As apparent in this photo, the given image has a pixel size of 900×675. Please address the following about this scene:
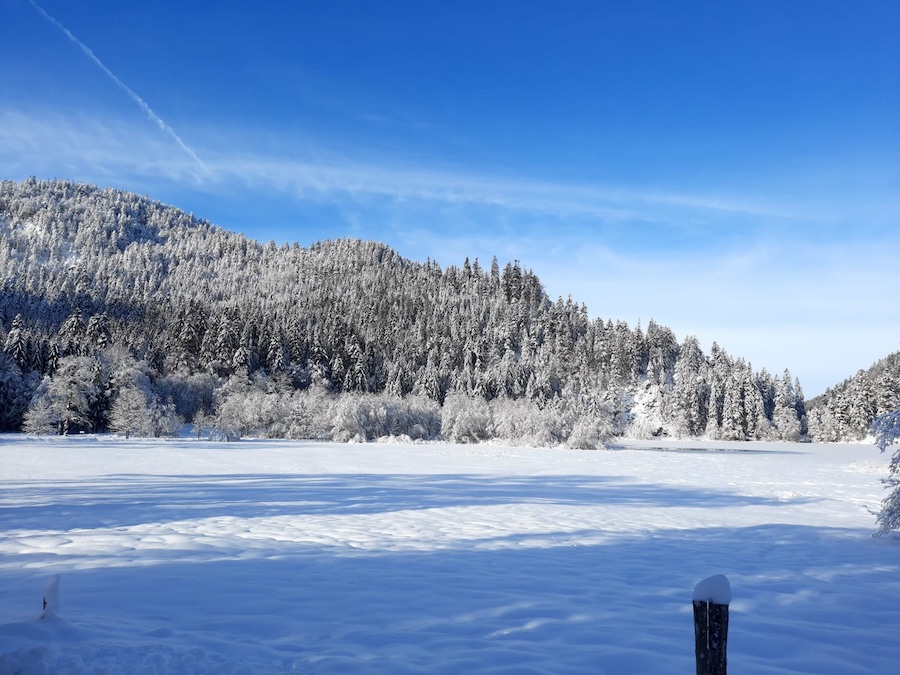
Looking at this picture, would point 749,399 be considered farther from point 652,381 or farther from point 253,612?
point 253,612

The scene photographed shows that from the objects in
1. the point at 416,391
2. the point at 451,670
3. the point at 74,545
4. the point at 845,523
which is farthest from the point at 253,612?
the point at 416,391

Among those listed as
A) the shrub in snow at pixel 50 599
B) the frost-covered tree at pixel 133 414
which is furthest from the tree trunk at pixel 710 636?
the frost-covered tree at pixel 133 414

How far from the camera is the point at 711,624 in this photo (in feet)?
9.97

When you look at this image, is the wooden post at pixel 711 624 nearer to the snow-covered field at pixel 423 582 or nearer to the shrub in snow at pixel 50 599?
the snow-covered field at pixel 423 582

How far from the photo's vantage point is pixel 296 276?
553ft

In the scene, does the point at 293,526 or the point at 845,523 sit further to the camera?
the point at 845,523

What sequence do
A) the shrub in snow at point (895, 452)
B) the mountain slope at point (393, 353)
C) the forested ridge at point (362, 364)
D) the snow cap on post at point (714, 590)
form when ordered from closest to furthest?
1. the snow cap on post at point (714, 590)
2. the shrub in snow at point (895, 452)
3. the forested ridge at point (362, 364)
4. the mountain slope at point (393, 353)

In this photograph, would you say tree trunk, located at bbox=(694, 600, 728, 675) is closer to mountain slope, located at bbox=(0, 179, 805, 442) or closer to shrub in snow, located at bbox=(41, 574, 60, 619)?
shrub in snow, located at bbox=(41, 574, 60, 619)

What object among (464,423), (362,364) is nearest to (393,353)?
(362,364)

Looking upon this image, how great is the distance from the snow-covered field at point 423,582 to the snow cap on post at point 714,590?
2.08 metres

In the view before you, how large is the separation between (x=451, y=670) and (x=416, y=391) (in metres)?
85.4

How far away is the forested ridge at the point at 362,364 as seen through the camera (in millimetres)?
58556

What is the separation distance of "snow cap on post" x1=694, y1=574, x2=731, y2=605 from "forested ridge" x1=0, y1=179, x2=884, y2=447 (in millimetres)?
56107

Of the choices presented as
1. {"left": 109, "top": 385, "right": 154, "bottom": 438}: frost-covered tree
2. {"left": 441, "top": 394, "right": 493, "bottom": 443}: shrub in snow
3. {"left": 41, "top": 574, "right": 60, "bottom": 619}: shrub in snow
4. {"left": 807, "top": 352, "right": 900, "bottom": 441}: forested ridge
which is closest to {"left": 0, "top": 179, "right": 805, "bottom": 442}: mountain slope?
{"left": 441, "top": 394, "right": 493, "bottom": 443}: shrub in snow
